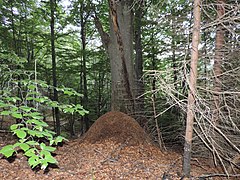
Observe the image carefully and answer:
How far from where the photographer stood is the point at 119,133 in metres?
3.63

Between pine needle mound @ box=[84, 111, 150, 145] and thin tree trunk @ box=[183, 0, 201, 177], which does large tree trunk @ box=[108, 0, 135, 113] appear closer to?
pine needle mound @ box=[84, 111, 150, 145]

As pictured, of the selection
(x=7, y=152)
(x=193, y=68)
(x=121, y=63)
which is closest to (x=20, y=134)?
(x=7, y=152)

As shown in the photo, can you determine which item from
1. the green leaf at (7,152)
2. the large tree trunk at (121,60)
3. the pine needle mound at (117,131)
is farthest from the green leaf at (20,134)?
the large tree trunk at (121,60)

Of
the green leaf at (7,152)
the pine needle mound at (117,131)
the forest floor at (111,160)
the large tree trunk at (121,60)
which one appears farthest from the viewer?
the large tree trunk at (121,60)

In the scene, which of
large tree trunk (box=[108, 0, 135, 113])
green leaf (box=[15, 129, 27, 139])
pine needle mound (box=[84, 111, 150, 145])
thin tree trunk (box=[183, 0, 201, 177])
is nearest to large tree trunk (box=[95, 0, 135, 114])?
large tree trunk (box=[108, 0, 135, 113])

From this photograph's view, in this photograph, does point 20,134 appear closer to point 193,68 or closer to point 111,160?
point 111,160

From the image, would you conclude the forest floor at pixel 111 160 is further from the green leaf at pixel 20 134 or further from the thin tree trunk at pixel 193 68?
the green leaf at pixel 20 134

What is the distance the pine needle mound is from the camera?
354 centimetres

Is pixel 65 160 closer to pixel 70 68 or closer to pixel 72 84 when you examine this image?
pixel 70 68

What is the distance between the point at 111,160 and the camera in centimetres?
289

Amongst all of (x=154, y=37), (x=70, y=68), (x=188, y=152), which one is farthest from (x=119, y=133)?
(x=154, y=37)

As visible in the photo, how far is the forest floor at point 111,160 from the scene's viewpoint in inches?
Result: 97.5

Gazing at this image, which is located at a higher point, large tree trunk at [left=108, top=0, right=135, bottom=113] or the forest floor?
large tree trunk at [left=108, top=0, right=135, bottom=113]

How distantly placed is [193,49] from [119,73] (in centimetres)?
244
